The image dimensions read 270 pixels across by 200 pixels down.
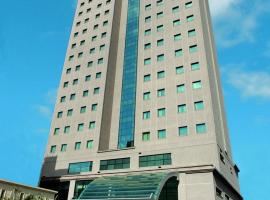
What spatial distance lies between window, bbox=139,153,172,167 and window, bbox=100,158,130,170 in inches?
88.3

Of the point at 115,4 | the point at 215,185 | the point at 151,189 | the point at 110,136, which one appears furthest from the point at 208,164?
the point at 115,4

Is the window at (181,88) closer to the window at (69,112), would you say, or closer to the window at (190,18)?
the window at (190,18)

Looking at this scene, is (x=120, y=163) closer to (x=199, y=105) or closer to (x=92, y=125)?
(x=92, y=125)

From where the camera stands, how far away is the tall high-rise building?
3622 cm

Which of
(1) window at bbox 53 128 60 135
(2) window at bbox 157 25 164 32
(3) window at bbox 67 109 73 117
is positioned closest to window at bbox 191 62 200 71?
(2) window at bbox 157 25 164 32

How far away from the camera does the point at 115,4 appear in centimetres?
6100

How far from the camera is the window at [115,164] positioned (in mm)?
41094

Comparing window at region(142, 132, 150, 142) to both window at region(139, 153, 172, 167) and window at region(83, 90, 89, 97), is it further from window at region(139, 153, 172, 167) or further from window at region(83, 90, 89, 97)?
window at region(83, 90, 89, 97)

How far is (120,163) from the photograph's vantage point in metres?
41.5

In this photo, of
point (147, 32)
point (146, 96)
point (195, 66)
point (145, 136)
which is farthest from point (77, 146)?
point (147, 32)

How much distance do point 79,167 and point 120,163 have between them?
7.13 metres

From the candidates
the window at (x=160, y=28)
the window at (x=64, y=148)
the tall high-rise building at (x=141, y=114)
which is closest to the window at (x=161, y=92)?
the tall high-rise building at (x=141, y=114)

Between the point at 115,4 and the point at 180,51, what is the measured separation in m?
22.5

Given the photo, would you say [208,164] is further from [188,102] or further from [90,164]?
[90,164]
